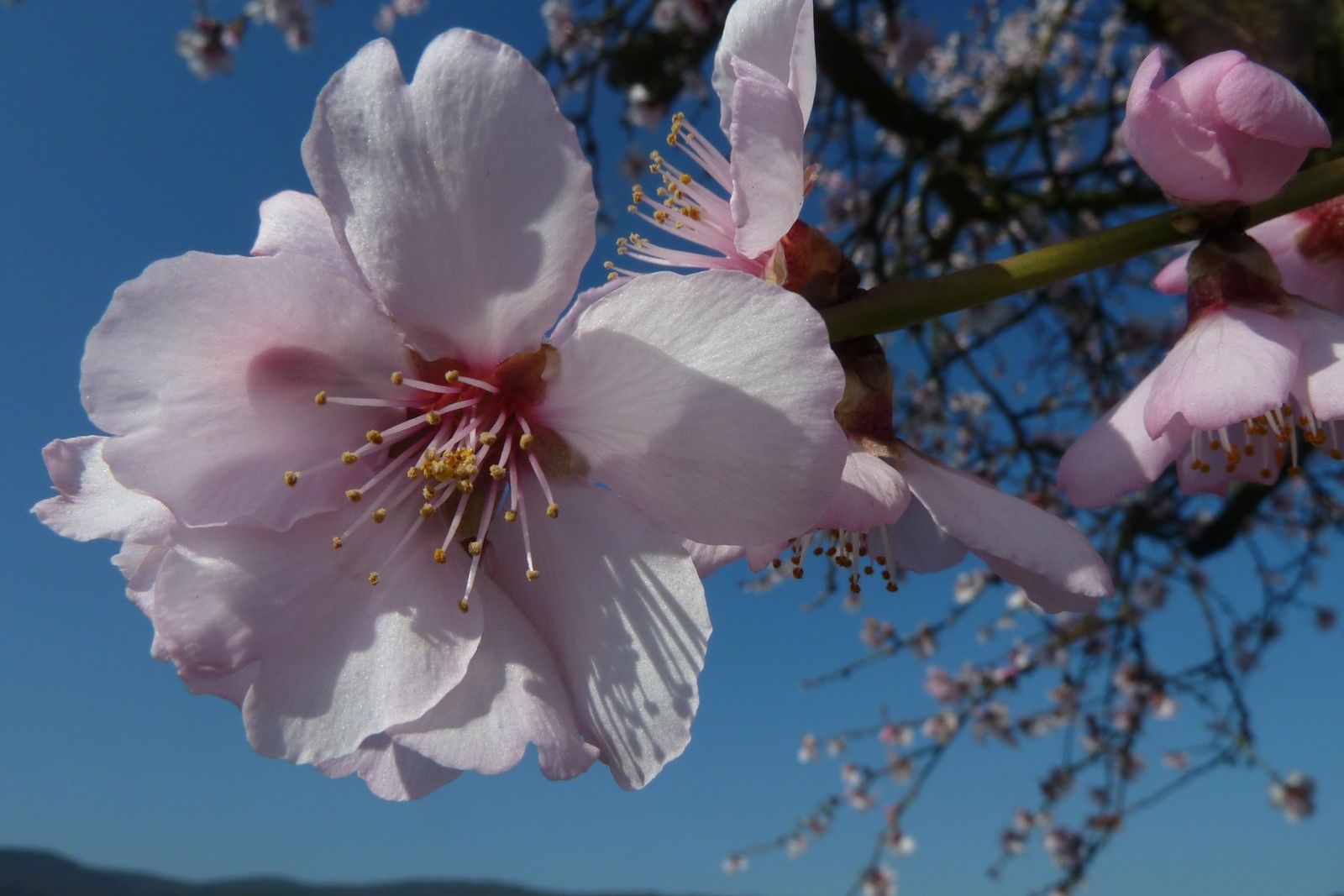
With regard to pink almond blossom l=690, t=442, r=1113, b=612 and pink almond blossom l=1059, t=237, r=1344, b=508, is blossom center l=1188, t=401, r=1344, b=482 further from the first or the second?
pink almond blossom l=690, t=442, r=1113, b=612

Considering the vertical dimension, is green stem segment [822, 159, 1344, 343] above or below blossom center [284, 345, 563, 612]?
above

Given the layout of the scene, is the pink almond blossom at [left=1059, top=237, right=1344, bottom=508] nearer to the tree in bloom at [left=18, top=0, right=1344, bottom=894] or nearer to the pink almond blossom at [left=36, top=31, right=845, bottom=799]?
the tree in bloom at [left=18, top=0, right=1344, bottom=894]

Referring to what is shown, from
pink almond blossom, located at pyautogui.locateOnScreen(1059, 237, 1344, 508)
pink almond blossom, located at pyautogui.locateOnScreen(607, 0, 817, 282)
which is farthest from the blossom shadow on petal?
pink almond blossom, located at pyautogui.locateOnScreen(1059, 237, 1344, 508)

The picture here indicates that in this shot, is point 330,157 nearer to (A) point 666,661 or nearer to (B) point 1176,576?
(A) point 666,661

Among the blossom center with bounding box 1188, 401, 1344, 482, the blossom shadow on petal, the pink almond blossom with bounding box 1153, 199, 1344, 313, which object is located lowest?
the blossom shadow on petal

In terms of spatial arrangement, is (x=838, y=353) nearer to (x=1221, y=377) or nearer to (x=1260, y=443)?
(x=1221, y=377)

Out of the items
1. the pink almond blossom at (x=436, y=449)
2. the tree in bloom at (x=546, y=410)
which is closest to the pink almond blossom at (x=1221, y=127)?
the tree in bloom at (x=546, y=410)

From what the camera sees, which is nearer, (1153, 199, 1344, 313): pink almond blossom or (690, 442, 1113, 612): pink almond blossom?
(690, 442, 1113, 612): pink almond blossom

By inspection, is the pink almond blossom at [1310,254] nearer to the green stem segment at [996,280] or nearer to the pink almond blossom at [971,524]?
the green stem segment at [996,280]
